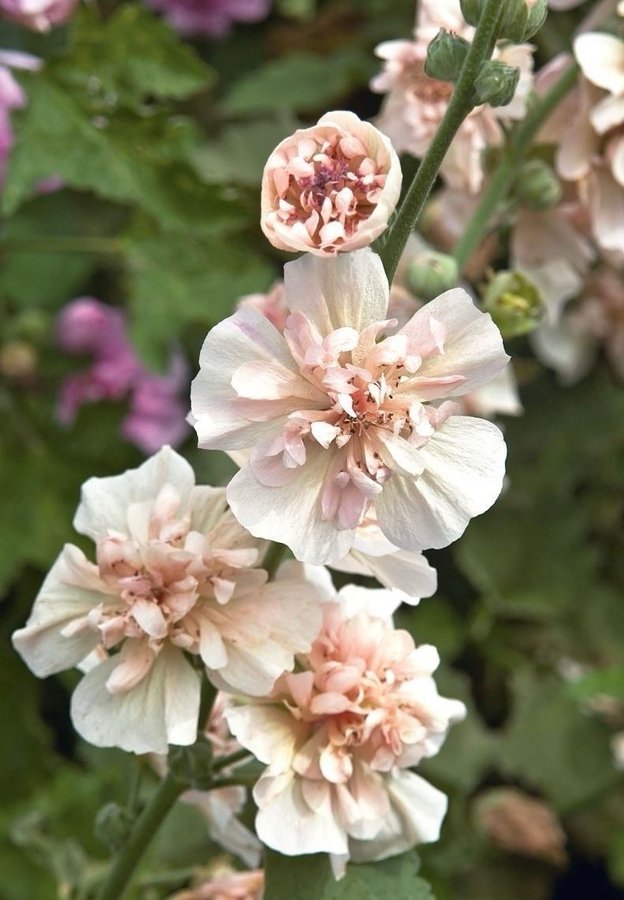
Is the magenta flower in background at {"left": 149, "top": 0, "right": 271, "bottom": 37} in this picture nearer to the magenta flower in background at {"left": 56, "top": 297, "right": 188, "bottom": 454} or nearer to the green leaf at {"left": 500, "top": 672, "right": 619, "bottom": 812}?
the magenta flower in background at {"left": 56, "top": 297, "right": 188, "bottom": 454}

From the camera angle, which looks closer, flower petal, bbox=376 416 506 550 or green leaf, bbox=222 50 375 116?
flower petal, bbox=376 416 506 550

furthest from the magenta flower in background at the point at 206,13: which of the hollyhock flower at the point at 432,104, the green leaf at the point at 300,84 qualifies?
the hollyhock flower at the point at 432,104

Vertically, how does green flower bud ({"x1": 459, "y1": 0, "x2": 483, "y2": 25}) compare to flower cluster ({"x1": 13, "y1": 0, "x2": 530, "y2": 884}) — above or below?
above

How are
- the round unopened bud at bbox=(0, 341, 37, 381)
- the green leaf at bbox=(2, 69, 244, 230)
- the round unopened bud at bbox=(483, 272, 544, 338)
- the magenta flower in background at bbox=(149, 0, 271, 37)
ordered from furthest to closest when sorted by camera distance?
1. the magenta flower in background at bbox=(149, 0, 271, 37)
2. the round unopened bud at bbox=(0, 341, 37, 381)
3. the green leaf at bbox=(2, 69, 244, 230)
4. the round unopened bud at bbox=(483, 272, 544, 338)

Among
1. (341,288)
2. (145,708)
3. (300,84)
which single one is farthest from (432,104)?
(300,84)

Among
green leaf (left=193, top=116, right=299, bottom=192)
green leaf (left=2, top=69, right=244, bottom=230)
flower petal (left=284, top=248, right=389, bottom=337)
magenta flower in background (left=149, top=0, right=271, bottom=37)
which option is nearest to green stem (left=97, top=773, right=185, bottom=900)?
flower petal (left=284, top=248, right=389, bottom=337)

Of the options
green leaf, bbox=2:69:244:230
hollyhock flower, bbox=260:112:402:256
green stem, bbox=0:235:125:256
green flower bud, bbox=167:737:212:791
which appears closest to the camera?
hollyhock flower, bbox=260:112:402:256

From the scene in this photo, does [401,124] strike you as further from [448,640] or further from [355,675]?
[448,640]

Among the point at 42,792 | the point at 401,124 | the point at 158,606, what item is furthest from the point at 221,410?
the point at 42,792
